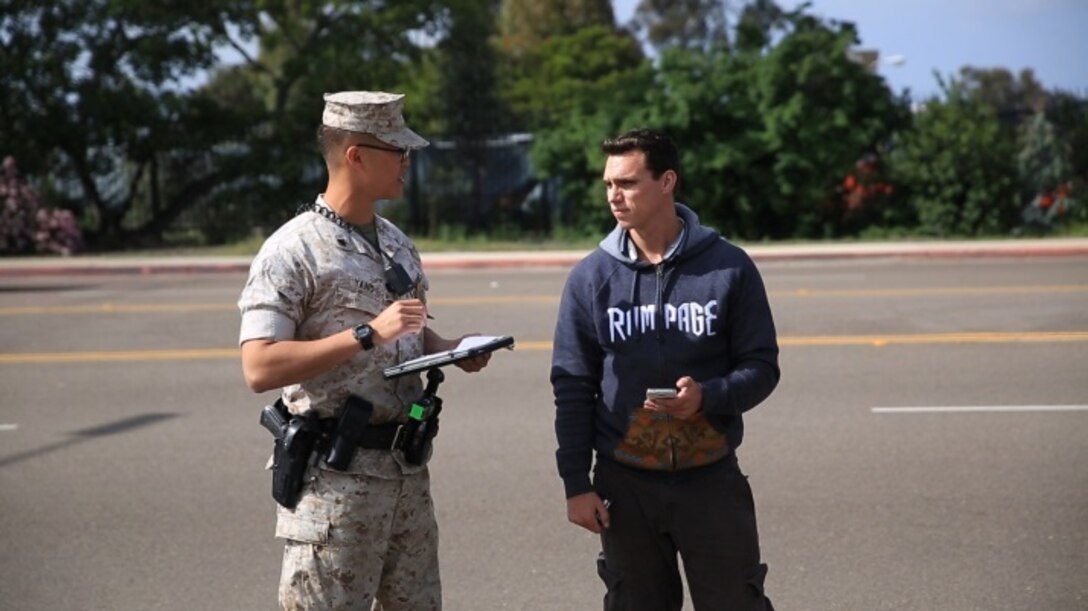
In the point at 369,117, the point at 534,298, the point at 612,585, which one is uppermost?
the point at 369,117

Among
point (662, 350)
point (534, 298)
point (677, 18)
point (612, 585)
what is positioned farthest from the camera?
point (677, 18)

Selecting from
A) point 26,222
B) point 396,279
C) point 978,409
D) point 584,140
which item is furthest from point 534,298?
point 26,222

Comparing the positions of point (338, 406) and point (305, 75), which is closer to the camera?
point (338, 406)

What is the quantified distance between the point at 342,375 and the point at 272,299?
268 millimetres

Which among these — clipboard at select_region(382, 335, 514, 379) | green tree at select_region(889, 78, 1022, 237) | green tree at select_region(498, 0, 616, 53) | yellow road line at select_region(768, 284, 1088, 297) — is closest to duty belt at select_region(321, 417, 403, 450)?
clipboard at select_region(382, 335, 514, 379)

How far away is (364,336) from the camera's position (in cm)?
329

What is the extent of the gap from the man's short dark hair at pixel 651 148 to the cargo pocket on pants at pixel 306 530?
4.03ft

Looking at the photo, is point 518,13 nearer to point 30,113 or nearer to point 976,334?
point 30,113

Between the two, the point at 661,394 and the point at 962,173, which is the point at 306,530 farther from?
the point at 962,173

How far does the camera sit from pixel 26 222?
23297 mm

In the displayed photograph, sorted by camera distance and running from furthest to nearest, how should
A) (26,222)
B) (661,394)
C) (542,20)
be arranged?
(542,20) → (26,222) → (661,394)

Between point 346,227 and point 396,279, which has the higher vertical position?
point 346,227

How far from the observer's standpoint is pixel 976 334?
445 inches

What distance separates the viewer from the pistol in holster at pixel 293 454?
345cm
